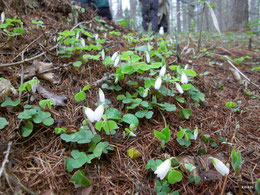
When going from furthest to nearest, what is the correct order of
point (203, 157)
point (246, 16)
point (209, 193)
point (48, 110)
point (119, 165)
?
→ point (246, 16), point (48, 110), point (203, 157), point (119, 165), point (209, 193)

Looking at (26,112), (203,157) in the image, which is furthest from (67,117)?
(203,157)

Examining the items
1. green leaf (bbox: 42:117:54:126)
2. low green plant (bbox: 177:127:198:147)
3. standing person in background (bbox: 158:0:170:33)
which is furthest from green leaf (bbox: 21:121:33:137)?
standing person in background (bbox: 158:0:170:33)

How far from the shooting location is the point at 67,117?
1.73 m

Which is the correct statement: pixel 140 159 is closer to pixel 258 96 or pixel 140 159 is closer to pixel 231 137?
pixel 231 137

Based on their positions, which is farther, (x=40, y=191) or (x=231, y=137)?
(x=231, y=137)

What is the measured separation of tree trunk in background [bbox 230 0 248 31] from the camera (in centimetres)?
1102

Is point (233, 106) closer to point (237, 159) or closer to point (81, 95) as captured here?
point (237, 159)

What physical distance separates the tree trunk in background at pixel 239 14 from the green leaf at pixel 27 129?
13764mm

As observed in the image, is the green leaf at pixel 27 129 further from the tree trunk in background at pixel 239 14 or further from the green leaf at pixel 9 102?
the tree trunk in background at pixel 239 14

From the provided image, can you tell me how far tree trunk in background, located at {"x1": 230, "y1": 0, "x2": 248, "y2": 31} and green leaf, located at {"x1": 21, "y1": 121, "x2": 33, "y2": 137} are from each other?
542 inches

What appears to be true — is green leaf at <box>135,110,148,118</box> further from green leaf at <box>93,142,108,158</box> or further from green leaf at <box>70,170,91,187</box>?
green leaf at <box>70,170,91,187</box>

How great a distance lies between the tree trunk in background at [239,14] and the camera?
11.0m

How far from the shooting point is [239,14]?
11.5 m

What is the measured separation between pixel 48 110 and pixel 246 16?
13.9 meters
